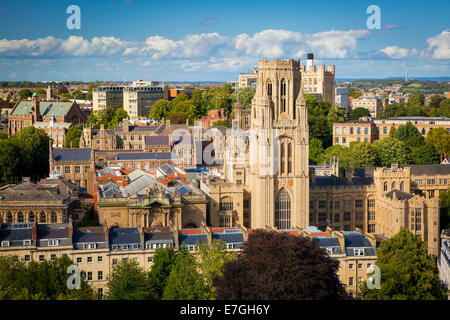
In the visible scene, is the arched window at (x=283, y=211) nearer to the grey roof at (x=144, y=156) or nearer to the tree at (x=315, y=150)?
the grey roof at (x=144, y=156)

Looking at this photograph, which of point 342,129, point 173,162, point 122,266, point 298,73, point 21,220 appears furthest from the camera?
point 342,129

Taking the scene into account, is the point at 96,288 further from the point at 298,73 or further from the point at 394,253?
the point at 298,73

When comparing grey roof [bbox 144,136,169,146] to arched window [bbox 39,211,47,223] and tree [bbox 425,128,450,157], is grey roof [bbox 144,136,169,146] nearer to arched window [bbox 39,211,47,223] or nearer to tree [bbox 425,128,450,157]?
tree [bbox 425,128,450,157]

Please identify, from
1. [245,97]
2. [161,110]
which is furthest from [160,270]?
[161,110]

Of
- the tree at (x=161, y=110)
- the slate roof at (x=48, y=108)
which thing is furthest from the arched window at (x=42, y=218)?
the tree at (x=161, y=110)
